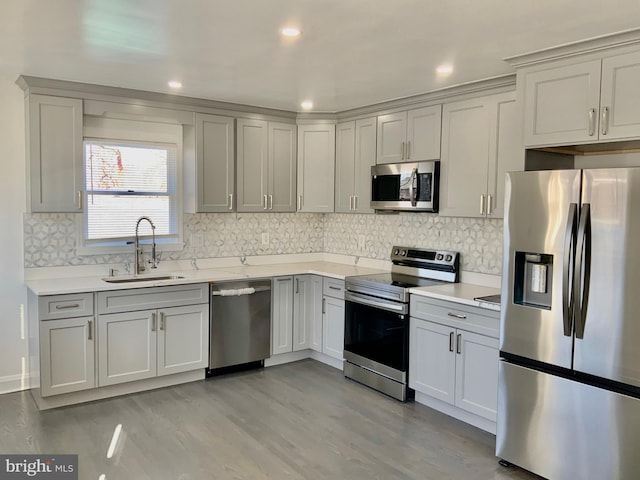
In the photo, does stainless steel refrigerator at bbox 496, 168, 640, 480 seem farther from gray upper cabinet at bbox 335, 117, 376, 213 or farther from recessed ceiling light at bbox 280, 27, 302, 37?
gray upper cabinet at bbox 335, 117, 376, 213

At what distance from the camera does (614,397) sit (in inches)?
102

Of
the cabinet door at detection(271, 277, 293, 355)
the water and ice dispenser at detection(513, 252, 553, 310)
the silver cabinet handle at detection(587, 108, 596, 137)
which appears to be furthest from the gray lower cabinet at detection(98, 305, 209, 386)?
the silver cabinet handle at detection(587, 108, 596, 137)

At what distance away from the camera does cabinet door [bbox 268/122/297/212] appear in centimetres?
515

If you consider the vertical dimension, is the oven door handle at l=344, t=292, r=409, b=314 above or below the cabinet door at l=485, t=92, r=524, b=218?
below

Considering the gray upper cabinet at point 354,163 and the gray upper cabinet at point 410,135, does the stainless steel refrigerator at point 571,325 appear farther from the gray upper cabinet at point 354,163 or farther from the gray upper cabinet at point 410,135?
the gray upper cabinet at point 354,163

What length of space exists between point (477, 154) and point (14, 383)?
4.08 metres

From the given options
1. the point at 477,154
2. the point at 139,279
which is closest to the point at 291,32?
the point at 477,154

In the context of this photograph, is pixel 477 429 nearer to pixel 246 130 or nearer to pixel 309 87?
pixel 309 87

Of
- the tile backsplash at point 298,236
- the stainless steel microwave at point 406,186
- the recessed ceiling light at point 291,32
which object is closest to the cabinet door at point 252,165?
the tile backsplash at point 298,236

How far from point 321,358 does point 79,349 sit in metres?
2.23

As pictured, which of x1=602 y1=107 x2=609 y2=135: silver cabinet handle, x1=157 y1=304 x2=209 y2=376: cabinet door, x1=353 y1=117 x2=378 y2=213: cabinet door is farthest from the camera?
x1=353 y1=117 x2=378 y2=213: cabinet door

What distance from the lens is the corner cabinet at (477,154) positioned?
12.2ft

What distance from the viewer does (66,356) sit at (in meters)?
3.83

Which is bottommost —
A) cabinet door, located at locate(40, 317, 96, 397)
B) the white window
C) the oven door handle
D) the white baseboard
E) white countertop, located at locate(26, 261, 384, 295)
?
the white baseboard
